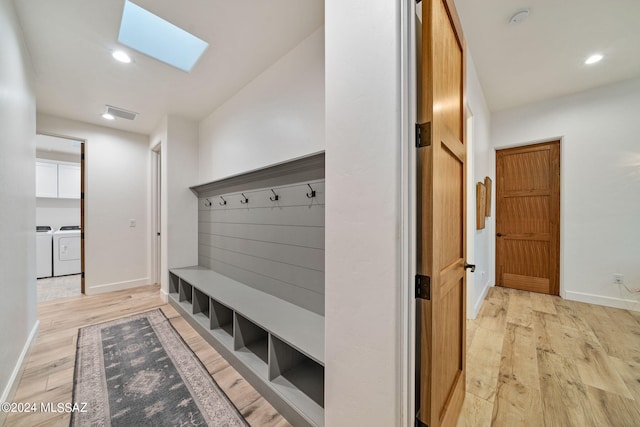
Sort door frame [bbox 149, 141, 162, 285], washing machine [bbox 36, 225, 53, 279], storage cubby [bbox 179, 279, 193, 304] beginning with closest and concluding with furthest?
storage cubby [bbox 179, 279, 193, 304] < door frame [bbox 149, 141, 162, 285] < washing machine [bbox 36, 225, 53, 279]

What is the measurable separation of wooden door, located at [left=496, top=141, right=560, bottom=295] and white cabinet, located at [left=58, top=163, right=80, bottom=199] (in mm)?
8842

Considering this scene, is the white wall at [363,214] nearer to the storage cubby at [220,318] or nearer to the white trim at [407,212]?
the white trim at [407,212]

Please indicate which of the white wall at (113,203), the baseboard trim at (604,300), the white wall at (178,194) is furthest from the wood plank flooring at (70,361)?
the baseboard trim at (604,300)

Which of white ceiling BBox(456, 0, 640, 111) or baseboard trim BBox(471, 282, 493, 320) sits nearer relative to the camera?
white ceiling BBox(456, 0, 640, 111)

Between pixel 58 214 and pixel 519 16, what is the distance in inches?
341

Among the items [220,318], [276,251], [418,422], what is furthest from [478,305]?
[220,318]

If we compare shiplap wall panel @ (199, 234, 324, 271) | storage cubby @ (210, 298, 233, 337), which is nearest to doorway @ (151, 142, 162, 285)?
shiplap wall panel @ (199, 234, 324, 271)

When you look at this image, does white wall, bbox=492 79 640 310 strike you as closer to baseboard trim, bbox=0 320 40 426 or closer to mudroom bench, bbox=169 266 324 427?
mudroom bench, bbox=169 266 324 427

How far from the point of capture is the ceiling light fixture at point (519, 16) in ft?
6.06

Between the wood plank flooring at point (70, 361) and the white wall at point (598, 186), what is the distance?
419 centimetres

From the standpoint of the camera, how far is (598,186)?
302 cm

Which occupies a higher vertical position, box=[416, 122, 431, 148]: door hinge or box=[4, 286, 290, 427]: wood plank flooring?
box=[416, 122, 431, 148]: door hinge

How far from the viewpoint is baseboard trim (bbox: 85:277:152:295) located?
362 cm

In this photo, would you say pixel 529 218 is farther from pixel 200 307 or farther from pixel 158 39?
pixel 158 39
